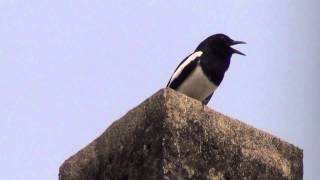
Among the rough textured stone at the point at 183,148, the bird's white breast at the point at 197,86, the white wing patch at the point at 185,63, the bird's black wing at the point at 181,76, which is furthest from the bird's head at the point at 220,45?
the rough textured stone at the point at 183,148

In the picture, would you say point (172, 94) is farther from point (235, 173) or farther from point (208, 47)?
point (208, 47)

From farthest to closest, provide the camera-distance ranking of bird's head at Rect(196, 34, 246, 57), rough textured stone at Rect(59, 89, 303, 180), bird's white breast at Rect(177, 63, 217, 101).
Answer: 1. bird's head at Rect(196, 34, 246, 57)
2. bird's white breast at Rect(177, 63, 217, 101)
3. rough textured stone at Rect(59, 89, 303, 180)

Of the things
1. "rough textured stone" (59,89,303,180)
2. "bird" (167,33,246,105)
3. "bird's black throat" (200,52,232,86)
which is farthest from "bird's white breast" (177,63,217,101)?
"rough textured stone" (59,89,303,180)

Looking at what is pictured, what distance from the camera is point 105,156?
16.4 ft

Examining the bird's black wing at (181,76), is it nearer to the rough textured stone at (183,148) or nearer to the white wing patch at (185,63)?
the white wing patch at (185,63)

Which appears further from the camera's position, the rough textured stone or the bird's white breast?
the bird's white breast

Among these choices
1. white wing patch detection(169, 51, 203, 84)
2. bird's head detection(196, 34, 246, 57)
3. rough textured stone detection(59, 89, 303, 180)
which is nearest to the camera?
rough textured stone detection(59, 89, 303, 180)

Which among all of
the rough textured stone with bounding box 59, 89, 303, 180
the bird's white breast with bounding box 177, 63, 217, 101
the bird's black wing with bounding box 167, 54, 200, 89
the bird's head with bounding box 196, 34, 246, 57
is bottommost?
the bird's white breast with bounding box 177, 63, 217, 101

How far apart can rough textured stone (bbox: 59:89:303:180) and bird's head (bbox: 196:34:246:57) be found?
11.5ft

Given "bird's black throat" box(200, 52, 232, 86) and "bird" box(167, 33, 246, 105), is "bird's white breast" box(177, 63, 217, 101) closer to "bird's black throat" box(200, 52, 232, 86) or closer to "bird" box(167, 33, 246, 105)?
"bird" box(167, 33, 246, 105)

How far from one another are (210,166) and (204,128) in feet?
0.86

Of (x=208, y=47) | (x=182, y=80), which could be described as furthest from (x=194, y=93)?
(x=208, y=47)

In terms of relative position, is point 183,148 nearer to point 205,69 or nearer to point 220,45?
point 205,69

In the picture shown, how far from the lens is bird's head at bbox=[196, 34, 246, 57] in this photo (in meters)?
8.52
